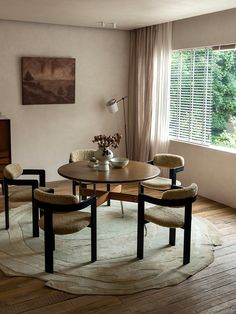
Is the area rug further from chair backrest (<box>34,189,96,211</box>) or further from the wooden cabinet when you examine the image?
the wooden cabinet

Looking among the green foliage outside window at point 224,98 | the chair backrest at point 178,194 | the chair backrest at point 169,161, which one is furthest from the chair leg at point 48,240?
the green foliage outside window at point 224,98

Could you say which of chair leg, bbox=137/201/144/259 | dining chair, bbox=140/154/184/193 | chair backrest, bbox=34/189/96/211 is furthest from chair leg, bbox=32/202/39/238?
dining chair, bbox=140/154/184/193

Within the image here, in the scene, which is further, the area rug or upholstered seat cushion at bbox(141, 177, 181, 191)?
upholstered seat cushion at bbox(141, 177, 181, 191)

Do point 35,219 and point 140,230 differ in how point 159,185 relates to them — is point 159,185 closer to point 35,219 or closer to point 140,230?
point 140,230

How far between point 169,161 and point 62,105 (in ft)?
7.58

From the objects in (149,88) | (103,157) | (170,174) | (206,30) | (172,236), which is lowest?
(172,236)

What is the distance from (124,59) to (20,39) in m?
1.86

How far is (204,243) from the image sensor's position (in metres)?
4.19

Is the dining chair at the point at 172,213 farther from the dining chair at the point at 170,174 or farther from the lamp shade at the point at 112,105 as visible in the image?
the lamp shade at the point at 112,105

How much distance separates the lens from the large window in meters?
5.50

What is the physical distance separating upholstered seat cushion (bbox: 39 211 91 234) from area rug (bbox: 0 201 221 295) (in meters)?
0.38

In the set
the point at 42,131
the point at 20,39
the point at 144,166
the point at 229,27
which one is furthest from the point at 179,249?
the point at 20,39

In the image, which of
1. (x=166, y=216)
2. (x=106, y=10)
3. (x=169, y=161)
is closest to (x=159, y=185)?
(x=169, y=161)

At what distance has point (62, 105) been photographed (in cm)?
660
